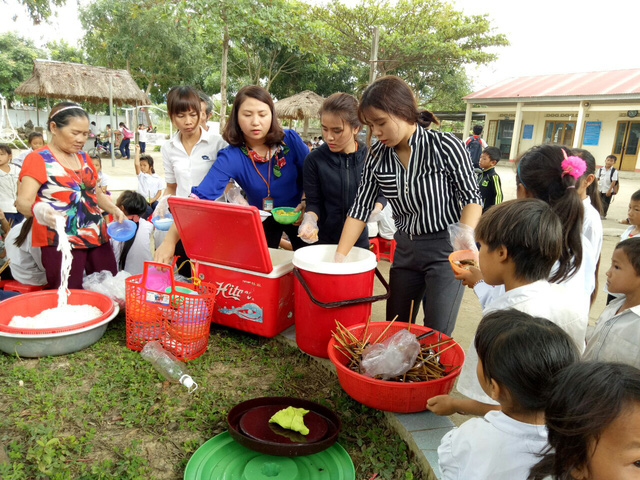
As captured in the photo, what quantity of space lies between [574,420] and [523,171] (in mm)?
1408

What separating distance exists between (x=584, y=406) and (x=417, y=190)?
4.39 feet

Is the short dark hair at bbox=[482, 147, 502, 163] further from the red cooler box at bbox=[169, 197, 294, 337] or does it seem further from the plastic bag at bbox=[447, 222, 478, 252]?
the plastic bag at bbox=[447, 222, 478, 252]

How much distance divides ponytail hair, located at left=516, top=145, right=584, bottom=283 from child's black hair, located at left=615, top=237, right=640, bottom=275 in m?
0.17

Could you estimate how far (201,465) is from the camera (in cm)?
181

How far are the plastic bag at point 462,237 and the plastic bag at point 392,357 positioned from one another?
1.60ft

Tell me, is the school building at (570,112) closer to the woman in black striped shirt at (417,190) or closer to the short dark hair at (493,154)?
the short dark hair at (493,154)

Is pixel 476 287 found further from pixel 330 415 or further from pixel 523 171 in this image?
pixel 330 415

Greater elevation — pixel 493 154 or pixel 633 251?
pixel 493 154

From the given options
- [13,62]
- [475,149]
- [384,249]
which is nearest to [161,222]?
[384,249]

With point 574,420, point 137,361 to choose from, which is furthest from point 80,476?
point 574,420

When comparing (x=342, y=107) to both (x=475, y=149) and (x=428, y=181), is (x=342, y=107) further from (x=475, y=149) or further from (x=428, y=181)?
(x=475, y=149)

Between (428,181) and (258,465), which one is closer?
(258,465)

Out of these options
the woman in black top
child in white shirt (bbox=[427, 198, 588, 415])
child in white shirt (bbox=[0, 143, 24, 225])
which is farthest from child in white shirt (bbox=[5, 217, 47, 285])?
child in white shirt (bbox=[427, 198, 588, 415])

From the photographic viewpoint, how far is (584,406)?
0.88 m
